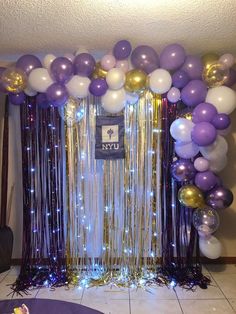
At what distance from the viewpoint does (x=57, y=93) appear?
2.61 m

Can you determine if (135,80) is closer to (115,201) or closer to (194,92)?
(194,92)

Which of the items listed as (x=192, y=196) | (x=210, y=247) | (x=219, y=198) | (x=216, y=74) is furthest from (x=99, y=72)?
(x=210, y=247)

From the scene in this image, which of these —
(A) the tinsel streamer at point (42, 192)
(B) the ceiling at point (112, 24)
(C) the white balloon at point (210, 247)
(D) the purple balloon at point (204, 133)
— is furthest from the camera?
(A) the tinsel streamer at point (42, 192)

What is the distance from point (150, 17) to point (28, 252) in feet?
8.16

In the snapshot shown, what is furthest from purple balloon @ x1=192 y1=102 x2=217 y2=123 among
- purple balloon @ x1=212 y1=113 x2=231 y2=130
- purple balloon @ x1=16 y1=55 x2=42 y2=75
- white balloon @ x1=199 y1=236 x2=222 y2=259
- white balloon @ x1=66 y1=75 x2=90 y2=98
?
purple balloon @ x1=16 y1=55 x2=42 y2=75

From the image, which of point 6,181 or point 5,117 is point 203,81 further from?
point 6,181

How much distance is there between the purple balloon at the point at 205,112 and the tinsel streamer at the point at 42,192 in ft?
4.47

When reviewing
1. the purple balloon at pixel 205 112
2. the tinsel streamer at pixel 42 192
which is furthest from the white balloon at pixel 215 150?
the tinsel streamer at pixel 42 192

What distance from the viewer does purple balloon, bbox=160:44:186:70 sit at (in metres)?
2.54

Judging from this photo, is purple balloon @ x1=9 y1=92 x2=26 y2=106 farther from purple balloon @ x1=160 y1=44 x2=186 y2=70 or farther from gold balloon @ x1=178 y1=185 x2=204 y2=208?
gold balloon @ x1=178 y1=185 x2=204 y2=208

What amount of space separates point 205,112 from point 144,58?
700mm

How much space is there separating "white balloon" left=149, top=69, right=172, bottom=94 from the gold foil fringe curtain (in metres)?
0.33

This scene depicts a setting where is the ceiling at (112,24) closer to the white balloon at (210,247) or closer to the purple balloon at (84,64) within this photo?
the purple balloon at (84,64)

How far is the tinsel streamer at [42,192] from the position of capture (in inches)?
117
